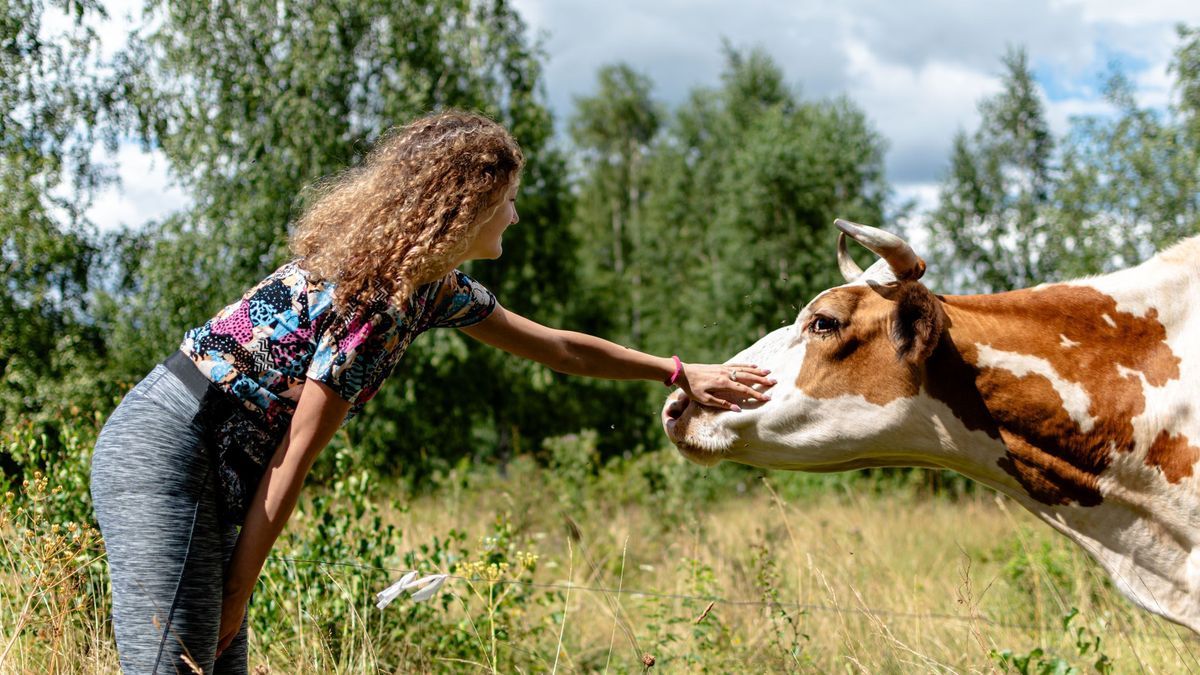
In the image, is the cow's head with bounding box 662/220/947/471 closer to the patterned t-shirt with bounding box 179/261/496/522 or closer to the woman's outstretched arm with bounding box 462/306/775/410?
the woman's outstretched arm with bounding box 462/306/775/410

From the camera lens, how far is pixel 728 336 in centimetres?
2192

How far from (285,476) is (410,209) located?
71 centimetres

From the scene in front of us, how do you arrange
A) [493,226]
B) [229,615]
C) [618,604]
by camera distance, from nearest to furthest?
[229,615] < [493,226] < [618,604]

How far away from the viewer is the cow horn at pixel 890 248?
10.0ft

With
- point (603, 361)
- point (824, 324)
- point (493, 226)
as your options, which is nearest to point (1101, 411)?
point (824, 324)

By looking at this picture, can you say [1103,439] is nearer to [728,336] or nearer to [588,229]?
[728,336]

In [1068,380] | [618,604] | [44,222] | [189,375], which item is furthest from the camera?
[44,222]

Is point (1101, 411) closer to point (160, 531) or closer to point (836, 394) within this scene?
point (836, 394)

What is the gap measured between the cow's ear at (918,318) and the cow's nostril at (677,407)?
0.83 metres

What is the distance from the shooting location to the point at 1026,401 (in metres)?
3.15

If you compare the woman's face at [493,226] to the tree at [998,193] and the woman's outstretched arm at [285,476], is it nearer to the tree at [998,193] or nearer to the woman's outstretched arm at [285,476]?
the woman's outstretched arm at [285,476]

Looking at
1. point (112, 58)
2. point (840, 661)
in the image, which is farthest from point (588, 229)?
point (840, 661)

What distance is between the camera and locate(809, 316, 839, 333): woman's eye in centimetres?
333

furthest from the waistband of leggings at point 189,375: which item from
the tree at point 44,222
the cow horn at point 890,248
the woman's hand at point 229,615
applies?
the tree at point 44,222
